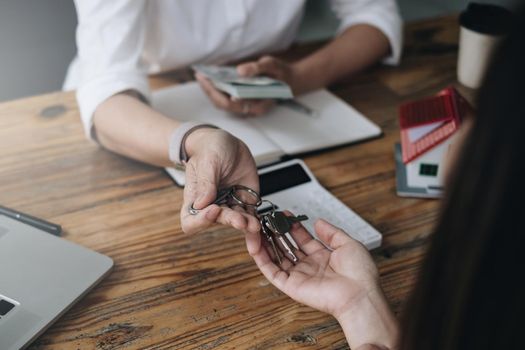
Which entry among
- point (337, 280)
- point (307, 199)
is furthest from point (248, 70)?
point (337, 280)

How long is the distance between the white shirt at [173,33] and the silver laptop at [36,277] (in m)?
0.31

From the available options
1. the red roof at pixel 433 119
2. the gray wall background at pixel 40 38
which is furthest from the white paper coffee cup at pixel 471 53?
the gray wall background at pixel 40 38

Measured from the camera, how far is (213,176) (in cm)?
85

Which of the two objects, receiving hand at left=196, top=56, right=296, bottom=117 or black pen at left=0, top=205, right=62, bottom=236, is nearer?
black pen at left=0, top=205, right=62, bottom=236

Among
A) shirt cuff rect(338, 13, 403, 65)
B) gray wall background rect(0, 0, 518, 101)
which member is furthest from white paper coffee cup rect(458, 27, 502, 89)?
gray wall background rect(0, 0, 518, 101)

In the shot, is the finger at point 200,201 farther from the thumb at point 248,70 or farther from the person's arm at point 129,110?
the thumb at point 248,70

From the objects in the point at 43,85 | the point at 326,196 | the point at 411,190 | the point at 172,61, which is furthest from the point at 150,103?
the point at 43,85

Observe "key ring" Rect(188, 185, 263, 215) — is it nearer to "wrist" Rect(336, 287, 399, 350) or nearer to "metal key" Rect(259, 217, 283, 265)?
"metal key" Rect(259, 217, 283, 265)

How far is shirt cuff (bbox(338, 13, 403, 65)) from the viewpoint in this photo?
1.45 m

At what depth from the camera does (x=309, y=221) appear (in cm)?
92

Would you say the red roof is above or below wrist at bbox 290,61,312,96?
above

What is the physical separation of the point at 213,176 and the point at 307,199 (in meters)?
0.19

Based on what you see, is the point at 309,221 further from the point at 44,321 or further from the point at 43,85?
the point at 43,85

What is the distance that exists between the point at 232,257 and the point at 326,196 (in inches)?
7.9
